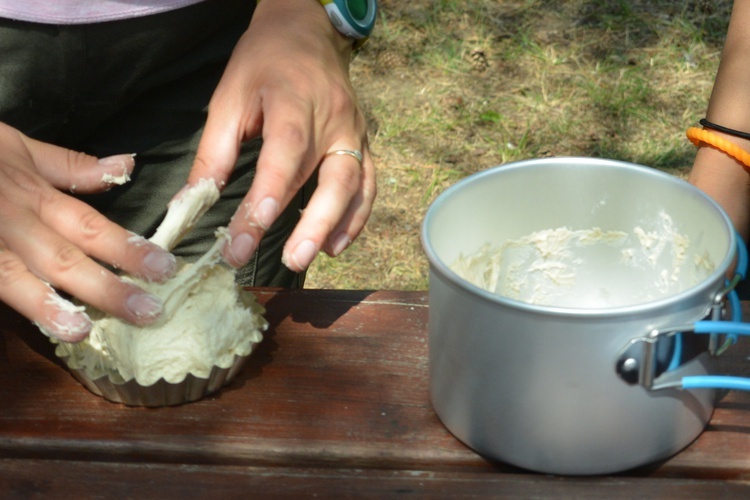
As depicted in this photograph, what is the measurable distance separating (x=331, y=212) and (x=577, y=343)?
441 millimetres

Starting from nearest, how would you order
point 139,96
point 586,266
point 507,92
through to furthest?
point 586,266 → point 139,96 → point 507,92

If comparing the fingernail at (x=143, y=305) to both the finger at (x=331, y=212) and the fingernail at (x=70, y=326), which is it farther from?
the finger at (x=331, y=212)

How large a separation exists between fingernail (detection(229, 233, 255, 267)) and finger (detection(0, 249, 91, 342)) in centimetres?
20

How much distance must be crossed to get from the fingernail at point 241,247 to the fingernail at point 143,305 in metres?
0.11

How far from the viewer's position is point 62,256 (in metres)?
1.14

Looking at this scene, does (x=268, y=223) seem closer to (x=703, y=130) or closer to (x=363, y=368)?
(x=363, y=368)

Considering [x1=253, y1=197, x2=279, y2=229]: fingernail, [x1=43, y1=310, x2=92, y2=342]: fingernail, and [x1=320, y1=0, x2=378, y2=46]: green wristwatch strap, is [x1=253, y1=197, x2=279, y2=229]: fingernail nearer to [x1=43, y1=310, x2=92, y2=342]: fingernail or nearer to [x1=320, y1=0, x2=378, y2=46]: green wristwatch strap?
[x1=43, y1=310, x2=92, y2=342]: fingernail

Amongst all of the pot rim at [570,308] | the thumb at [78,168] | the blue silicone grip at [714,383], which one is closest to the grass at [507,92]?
the thumb at [78,168]

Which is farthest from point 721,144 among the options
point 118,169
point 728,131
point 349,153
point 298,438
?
point 118,169

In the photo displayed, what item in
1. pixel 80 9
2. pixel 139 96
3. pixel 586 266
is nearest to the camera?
pixel 586 266

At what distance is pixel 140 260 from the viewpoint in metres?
1.13

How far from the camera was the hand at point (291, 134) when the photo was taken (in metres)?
1.17

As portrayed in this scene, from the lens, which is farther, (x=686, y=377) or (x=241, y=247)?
(x=241, y=247)

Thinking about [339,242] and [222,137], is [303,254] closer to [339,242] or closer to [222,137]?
[339,242]
